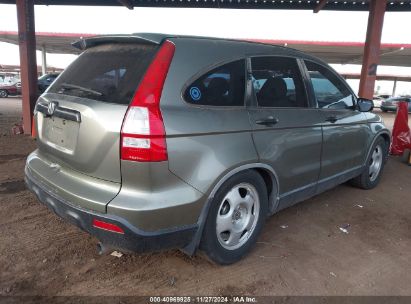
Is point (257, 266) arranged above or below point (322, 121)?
below

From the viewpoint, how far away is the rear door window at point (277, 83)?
118 inches

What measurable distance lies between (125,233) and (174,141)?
66cm

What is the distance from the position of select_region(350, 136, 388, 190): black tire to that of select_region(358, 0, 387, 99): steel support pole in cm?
286

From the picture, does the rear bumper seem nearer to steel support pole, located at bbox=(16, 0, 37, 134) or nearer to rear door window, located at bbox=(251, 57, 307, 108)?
rear door window, located at bbox=(251, 57, 307, 108)

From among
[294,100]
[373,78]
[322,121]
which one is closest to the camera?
Result: [294,100]

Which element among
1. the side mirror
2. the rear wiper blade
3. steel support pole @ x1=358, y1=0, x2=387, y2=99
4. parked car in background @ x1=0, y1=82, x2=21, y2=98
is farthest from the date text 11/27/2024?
parked car in background @ x1=0, y1=82, x2=21, y2=98

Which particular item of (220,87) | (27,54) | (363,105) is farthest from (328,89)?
(27,54)

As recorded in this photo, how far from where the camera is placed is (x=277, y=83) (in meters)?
3.25

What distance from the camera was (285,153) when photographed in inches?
125

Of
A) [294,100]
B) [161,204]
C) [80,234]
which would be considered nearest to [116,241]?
[161,204]

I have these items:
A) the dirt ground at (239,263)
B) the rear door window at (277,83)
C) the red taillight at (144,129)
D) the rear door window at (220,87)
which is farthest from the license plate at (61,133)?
the rear door window at (277,83)

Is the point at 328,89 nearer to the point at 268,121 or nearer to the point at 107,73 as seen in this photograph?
the point at 268,121

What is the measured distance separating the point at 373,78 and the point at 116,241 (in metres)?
7.23

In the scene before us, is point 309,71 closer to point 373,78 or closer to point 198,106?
point 198,106
